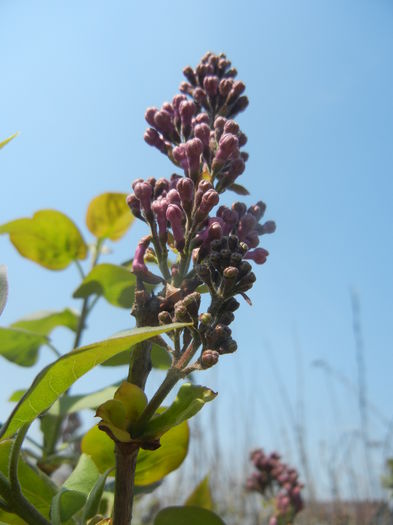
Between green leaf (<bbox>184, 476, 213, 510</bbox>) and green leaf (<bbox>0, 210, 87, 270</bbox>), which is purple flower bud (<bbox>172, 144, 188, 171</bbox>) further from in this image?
green leaf (<bbox>184, 476, 213, 510</bbox>)

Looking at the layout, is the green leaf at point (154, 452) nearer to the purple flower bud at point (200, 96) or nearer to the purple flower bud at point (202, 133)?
the purple flower bud at point (202, 133)

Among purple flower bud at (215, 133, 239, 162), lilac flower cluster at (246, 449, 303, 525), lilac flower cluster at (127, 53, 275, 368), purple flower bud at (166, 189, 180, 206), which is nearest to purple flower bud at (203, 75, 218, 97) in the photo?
lilac flower cluster at (127, 53, 275, 368)

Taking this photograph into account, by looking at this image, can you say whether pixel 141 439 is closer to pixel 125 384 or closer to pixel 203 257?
pixel 125 384

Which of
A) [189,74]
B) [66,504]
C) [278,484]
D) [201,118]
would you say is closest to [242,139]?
[201,118]

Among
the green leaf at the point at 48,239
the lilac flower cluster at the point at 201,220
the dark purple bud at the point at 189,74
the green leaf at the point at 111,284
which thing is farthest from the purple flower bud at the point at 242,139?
the green leaf at the point at 48,239

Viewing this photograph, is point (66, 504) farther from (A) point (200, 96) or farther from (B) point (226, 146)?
(A) point (200, 96)
